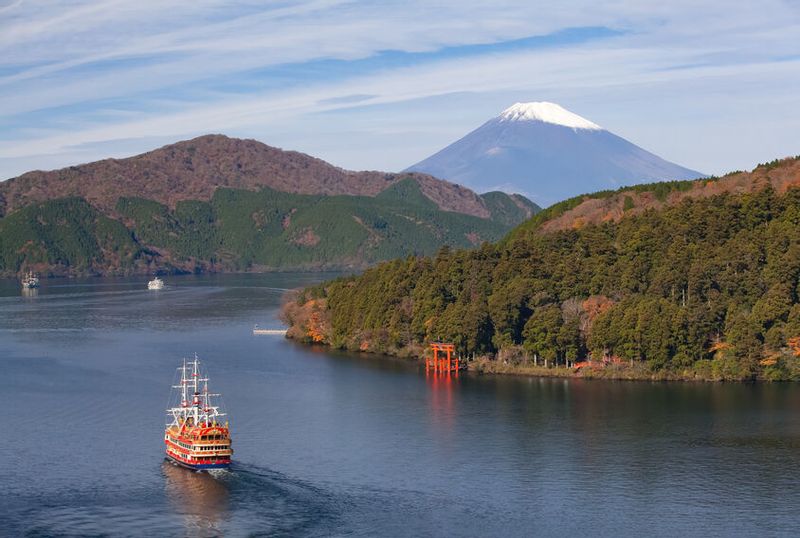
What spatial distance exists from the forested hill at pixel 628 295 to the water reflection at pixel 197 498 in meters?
42.7

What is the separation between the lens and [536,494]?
61219mm

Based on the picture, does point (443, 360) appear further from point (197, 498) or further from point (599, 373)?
point (197, 498)

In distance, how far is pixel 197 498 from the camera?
6053 cm

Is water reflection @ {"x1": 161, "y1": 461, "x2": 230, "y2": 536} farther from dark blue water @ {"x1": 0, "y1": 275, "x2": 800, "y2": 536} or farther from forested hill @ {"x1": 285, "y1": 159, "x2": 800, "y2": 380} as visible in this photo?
forested hill @ {"x1": 285, "y1": 159, "x2": 800, "y2": 380}

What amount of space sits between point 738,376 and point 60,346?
2870 inches

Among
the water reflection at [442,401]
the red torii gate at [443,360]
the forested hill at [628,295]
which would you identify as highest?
the forested hill at [628,295]

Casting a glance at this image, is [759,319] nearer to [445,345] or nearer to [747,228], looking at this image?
[747,228]

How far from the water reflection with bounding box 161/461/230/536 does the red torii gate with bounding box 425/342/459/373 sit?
39.9 m

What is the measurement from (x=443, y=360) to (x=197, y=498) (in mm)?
46553

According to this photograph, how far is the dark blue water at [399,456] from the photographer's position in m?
56.8

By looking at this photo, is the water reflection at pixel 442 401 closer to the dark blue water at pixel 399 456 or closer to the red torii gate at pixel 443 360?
the dark blue water at pixel 399 456

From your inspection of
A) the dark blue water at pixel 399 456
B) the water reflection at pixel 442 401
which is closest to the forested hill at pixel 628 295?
the dark blue water at pixel 399 456

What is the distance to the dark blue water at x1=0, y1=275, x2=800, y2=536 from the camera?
2234 inches

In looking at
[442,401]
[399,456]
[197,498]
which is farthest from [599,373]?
[197,498]
